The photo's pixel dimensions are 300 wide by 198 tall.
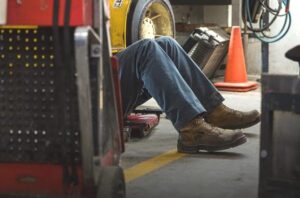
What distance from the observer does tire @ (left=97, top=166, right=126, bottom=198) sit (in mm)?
1550

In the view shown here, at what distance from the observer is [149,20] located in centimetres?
448

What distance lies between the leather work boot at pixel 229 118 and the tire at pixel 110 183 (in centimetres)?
131

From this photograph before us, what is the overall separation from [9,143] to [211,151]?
130cm

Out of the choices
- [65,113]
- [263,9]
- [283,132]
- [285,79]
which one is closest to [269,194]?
[283,132]

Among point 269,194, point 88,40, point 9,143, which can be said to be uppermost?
point 88,40

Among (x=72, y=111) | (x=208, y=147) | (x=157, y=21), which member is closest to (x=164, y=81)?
(x=208, y=147)

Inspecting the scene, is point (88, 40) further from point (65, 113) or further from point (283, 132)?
point (283, 132)

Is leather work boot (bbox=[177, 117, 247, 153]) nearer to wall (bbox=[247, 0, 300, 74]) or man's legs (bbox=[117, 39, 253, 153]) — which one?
man's legs (bbox=[117, 39, 253, 153])

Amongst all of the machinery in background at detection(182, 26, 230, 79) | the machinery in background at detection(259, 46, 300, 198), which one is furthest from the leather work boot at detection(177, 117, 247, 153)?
the machinery in background at detection(182, 26, 230, 79)

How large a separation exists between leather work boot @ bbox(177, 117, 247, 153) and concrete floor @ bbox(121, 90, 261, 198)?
6 cm

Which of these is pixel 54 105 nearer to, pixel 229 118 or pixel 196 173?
pixel 196 173

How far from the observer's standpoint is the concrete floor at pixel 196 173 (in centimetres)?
218

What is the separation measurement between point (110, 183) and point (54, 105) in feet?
0.91

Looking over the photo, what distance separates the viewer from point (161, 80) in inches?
102
